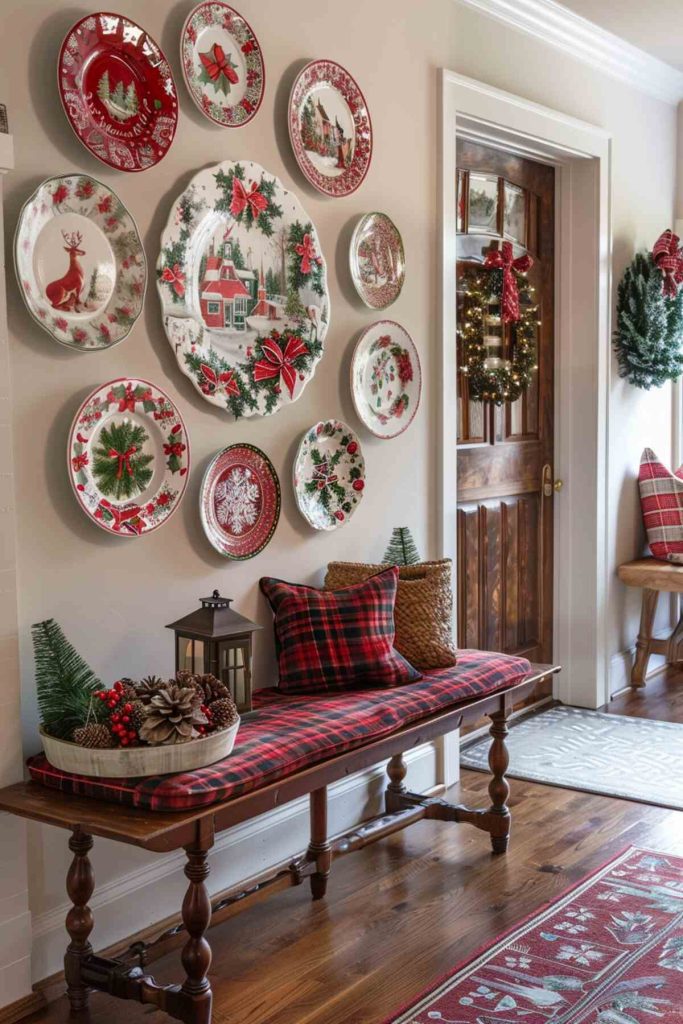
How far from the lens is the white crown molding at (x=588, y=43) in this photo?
395 cm

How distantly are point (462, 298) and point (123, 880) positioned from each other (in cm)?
238

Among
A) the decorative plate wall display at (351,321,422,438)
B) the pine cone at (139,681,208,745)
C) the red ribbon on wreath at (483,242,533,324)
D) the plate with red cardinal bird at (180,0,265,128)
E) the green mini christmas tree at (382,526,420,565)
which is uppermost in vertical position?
the plate with red cardinal bird at (180,0,265,128)

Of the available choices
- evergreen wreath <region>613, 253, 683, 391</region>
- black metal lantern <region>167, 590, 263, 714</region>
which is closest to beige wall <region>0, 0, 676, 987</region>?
black metal lantern <region>167, 590, 263, 714</region>

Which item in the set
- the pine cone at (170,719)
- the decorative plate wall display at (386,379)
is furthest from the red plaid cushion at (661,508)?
the pine cone at (170,719)

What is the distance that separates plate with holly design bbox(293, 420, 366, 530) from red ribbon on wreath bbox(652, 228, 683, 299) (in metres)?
2.29

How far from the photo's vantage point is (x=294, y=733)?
8.26 feet

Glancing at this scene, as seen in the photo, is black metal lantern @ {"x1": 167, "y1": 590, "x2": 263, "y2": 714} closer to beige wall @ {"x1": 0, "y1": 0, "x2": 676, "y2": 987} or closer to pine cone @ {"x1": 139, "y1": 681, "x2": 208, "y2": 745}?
beige wall @ {"x1": 0, "y1": 0, "x2": 676, "y2": 987}

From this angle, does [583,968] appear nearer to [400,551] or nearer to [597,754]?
[400,551]

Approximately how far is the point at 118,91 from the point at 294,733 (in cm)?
148

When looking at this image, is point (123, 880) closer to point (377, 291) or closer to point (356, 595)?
point (356, 595)

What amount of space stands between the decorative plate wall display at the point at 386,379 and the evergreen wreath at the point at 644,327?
5.21ft

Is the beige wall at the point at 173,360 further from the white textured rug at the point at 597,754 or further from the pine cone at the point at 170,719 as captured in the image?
the white textured rug at the point at 597,754

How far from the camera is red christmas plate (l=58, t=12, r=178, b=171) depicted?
245 centimetres

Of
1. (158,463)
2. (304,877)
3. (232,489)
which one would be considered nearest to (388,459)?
(232,489)
